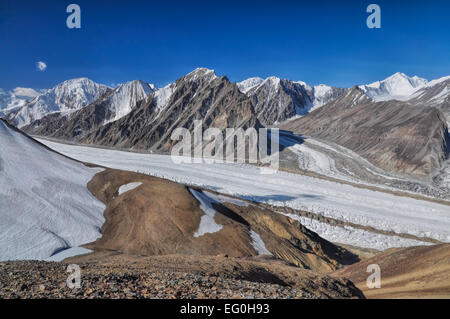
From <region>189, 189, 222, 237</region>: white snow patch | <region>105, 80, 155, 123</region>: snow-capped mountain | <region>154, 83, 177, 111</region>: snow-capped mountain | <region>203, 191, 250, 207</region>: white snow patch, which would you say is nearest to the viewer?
<region>189, 189, 222, 237</region>: white snow patch

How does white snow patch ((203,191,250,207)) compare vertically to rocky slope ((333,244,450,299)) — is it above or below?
above

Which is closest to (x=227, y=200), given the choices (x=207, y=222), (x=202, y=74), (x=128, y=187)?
(x=207, y=222)

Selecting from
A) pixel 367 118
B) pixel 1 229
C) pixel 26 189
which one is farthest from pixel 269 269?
pixel 367 118

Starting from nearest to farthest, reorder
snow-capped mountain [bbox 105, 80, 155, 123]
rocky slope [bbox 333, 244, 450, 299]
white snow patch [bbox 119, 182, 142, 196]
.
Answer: rocky slope [bbox 333, 244, 450, 299], white snow patch [bbox 119, 182, 142, 196], snow-capped mountain [bbox 105, 80, 155, 123]

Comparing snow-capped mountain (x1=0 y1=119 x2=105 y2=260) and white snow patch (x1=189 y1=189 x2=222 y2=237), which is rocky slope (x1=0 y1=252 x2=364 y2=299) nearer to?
snow-capped mountain (x1=0 y1=119 x2=105 y2=260)

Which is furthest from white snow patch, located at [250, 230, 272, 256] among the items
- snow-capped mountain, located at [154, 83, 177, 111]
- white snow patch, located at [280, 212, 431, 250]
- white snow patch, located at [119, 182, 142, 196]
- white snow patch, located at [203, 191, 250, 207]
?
snow-capped mountain, located at [154, 83, 177, 111]

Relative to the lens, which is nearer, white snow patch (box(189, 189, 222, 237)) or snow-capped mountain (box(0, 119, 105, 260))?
snow-capped mountain (box(0, 119, 105, 260))

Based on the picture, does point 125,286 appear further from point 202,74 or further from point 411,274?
point 202,74
